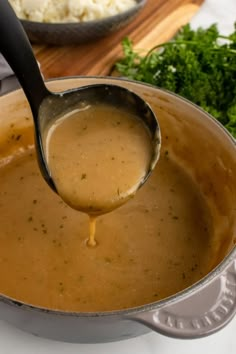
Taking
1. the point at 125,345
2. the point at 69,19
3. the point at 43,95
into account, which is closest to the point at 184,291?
the point at 125,345

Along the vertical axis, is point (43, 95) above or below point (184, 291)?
above

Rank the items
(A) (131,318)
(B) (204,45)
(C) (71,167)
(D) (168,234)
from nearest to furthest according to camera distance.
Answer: (A) (131,318) → (C) (71,167) → (D) (168,234) → (B) (204,45)

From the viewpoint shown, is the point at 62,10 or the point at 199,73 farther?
the point at 62,10

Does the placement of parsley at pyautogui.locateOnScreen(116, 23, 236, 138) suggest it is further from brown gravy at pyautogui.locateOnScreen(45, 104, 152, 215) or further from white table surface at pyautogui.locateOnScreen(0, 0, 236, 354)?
white table surface at pyautogui.locateOnScreen(0, 0, 236, 354)

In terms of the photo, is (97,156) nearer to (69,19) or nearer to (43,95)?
(43,95)

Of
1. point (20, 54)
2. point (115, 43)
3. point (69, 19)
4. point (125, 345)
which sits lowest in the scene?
point (125, 345)

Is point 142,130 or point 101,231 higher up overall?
point 142,130

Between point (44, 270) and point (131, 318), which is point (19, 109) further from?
point (131, 318)

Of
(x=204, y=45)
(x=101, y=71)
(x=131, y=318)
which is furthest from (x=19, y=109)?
(x=131, y=318)
